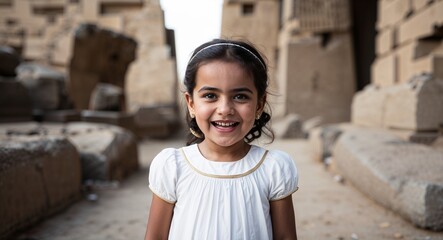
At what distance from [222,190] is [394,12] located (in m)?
5.55

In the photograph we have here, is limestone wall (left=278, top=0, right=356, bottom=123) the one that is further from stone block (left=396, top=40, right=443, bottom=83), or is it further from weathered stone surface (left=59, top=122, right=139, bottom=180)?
weathered stone surface (left=59, top=122, right=139, bottom=180)

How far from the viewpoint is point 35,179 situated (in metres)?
2.74

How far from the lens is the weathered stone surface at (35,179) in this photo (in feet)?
7.83

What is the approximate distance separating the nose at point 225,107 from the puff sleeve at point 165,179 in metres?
0.27

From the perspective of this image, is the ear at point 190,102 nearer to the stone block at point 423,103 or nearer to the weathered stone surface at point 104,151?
the weathered stone surface at point 104,151

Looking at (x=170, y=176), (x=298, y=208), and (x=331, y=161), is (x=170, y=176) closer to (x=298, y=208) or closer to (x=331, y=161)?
(x=298, y=208)

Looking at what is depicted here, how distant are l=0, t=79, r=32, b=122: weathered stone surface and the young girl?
4935 millimetres

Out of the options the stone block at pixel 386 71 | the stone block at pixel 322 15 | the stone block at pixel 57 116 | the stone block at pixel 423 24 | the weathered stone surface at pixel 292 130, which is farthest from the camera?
the stone block at pixel 322 15

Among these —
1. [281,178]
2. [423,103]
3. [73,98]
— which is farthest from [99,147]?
[73,98]

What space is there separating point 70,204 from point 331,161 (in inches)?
127

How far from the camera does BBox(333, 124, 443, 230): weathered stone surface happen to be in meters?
2.46

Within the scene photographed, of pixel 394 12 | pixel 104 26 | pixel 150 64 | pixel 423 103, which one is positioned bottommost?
pixel 423 103

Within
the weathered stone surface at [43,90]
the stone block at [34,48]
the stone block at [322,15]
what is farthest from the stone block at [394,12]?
the stone block at [34,48]

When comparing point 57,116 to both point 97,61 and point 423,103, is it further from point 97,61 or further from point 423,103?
point 423,103
